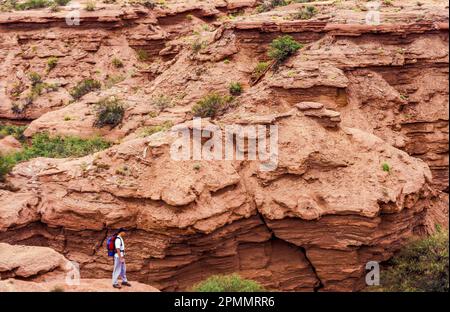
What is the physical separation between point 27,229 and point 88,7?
724 inches

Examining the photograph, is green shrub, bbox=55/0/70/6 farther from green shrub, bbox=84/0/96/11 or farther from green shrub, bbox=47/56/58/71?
green shrub, bbox=47/56/58/71

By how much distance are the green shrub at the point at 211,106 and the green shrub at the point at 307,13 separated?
16.4ft

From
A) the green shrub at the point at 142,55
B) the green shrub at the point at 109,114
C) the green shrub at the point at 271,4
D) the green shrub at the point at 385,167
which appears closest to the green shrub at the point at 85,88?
the green shrub at the point at 142,55

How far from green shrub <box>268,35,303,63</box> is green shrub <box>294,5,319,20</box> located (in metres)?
2.68

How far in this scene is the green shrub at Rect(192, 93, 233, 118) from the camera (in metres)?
19.5

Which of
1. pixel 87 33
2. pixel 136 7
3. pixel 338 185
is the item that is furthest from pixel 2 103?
pixel 338 185

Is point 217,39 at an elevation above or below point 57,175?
above

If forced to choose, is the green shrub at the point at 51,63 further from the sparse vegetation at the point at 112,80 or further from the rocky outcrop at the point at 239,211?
the rocky outcrop at the point at 239,211

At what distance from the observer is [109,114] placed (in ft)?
74.6

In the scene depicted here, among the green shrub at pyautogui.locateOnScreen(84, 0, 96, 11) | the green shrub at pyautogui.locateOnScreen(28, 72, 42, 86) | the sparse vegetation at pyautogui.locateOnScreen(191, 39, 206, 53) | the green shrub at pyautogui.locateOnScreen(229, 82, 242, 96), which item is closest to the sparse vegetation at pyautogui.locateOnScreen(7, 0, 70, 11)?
the green shrub at pyautogui.locateOnScreen(84, 0, 96, 11)

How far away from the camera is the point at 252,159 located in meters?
16.4

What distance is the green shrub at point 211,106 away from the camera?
19.5 meters

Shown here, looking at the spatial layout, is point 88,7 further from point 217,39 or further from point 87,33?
point 217,39
